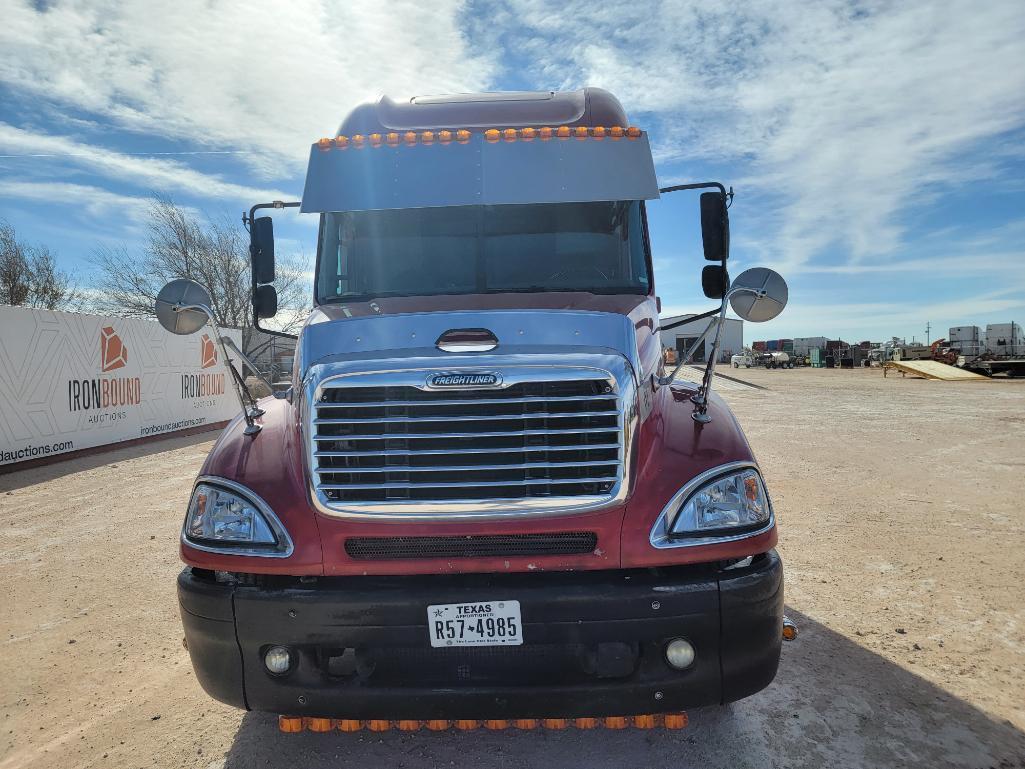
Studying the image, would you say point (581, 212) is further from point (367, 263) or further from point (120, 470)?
point (120, 470)

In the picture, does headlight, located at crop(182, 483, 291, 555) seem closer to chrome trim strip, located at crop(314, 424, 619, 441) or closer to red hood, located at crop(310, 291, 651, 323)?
chrome trim strip, located at crop(314, 424, 619, 441)

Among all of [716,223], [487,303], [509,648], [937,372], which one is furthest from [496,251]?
[937,372]

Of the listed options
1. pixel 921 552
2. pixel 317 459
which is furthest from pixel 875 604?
pixel 317 459

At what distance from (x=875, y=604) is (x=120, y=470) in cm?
1073

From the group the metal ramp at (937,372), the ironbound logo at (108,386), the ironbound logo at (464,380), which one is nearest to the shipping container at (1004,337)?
the metal ramp at (937,372)

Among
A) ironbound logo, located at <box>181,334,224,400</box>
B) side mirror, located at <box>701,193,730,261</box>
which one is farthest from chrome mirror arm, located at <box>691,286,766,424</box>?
ironbound logo, located at <box>181,334,224,400</box>

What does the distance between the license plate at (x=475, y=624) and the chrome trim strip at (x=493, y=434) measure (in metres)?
0.31

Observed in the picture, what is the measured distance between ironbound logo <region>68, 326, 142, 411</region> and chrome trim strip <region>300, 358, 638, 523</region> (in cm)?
1231

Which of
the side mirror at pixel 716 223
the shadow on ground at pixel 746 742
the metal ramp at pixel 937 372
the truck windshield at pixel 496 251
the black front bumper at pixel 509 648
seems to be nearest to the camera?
the black front bumper at pixel 509 648

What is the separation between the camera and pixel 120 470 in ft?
36.5

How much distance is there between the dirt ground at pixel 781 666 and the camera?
2.96 m

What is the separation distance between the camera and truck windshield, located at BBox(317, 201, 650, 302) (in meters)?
3.69

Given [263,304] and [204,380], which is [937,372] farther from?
[263,304]

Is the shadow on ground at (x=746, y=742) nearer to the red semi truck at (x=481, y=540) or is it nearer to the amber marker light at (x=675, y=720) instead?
the amber marker light at (x=675, y=720)
